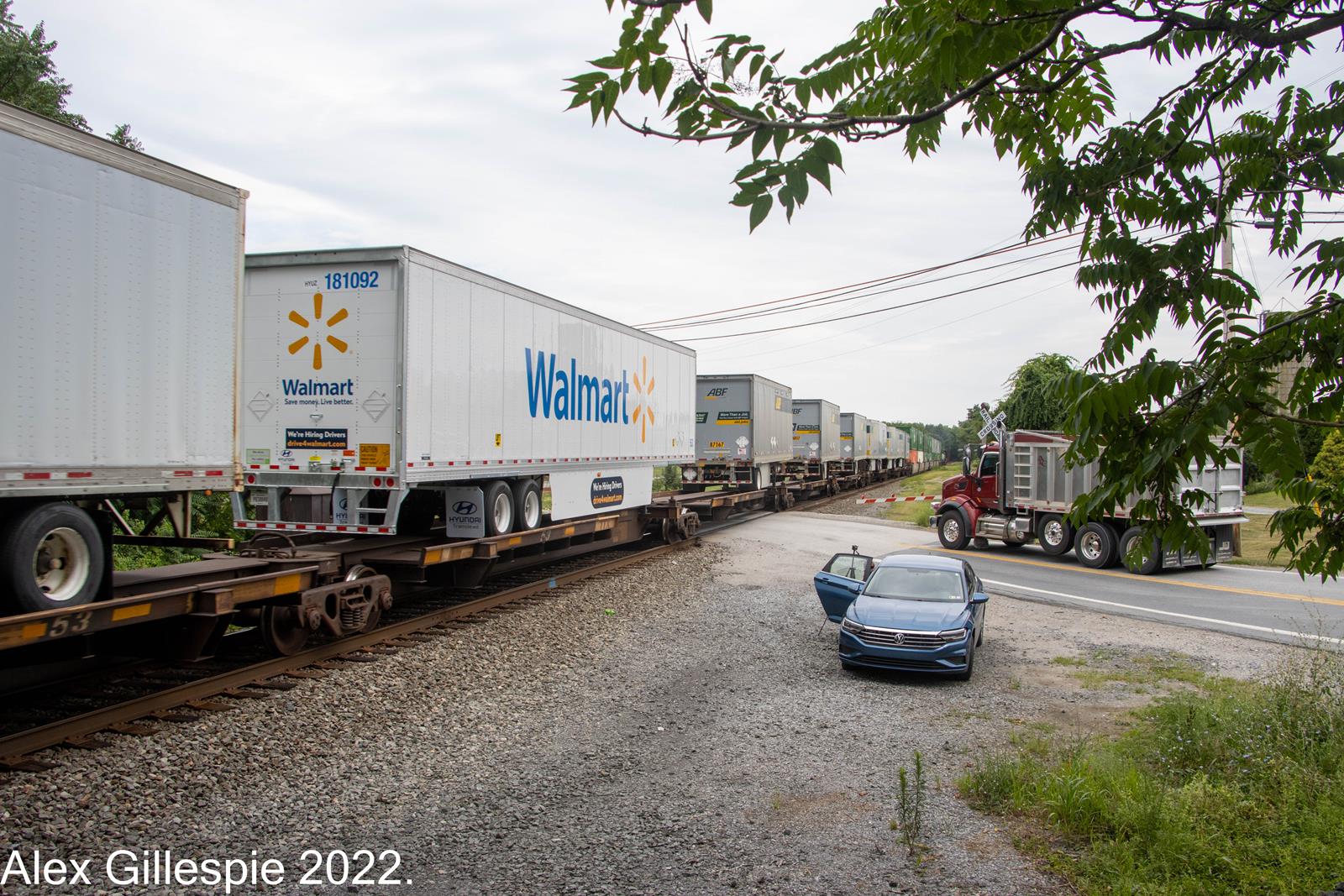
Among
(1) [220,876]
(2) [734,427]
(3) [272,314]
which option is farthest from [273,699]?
(2) [734,427]

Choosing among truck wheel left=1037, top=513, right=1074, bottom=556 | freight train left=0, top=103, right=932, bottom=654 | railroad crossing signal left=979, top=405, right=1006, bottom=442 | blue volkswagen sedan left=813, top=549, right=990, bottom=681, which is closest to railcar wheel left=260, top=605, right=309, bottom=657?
freight train left=0, top=103, right=932, bottom=654

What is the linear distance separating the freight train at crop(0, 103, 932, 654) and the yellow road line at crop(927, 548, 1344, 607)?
8.91 meters

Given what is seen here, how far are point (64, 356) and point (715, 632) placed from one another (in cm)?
834

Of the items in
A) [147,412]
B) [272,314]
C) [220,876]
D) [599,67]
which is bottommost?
[220,876]

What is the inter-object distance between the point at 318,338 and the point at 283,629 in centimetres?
374

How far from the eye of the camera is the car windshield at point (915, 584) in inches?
436

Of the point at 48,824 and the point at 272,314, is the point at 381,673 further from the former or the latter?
the point at 272,314

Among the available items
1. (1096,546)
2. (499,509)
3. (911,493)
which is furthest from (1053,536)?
(911,493)

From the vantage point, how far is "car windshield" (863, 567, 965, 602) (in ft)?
36.4

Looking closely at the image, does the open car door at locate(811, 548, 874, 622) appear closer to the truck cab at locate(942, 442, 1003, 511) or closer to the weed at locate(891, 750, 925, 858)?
the weed at locate(891, 750, 925, 858)

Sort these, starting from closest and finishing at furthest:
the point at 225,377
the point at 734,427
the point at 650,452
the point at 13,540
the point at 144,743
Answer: the point at 13,540 → the point at 144,743 → the point at 225,377 → the point at 650,452 → the point at 734,427

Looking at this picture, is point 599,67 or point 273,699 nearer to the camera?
point 599,67

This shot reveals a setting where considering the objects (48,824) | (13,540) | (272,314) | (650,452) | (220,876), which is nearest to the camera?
(220,876)

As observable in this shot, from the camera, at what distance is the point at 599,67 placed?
2586mm
